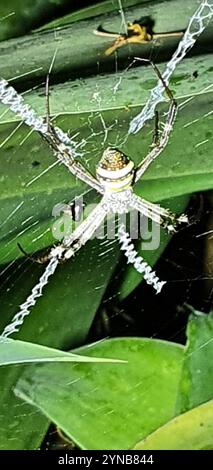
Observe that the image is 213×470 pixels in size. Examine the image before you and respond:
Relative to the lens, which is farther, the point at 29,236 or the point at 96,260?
the point at 96,260

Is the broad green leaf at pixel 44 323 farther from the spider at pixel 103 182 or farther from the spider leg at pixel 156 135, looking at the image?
the spider leg at pixel 156 135

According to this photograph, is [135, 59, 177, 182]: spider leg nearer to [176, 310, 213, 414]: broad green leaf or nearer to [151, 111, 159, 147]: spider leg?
[151, 111, 159, 147]: spider leg

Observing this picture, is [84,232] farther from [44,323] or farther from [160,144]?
[160,144]

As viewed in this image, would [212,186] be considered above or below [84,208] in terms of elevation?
below

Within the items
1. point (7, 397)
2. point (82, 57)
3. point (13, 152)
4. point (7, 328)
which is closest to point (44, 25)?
point (82, 57)

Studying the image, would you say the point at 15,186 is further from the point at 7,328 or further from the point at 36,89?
the point at 7,328

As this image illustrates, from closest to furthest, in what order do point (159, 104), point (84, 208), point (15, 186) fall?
point (15, 186) < point (159, 104) < point (84, 208)
